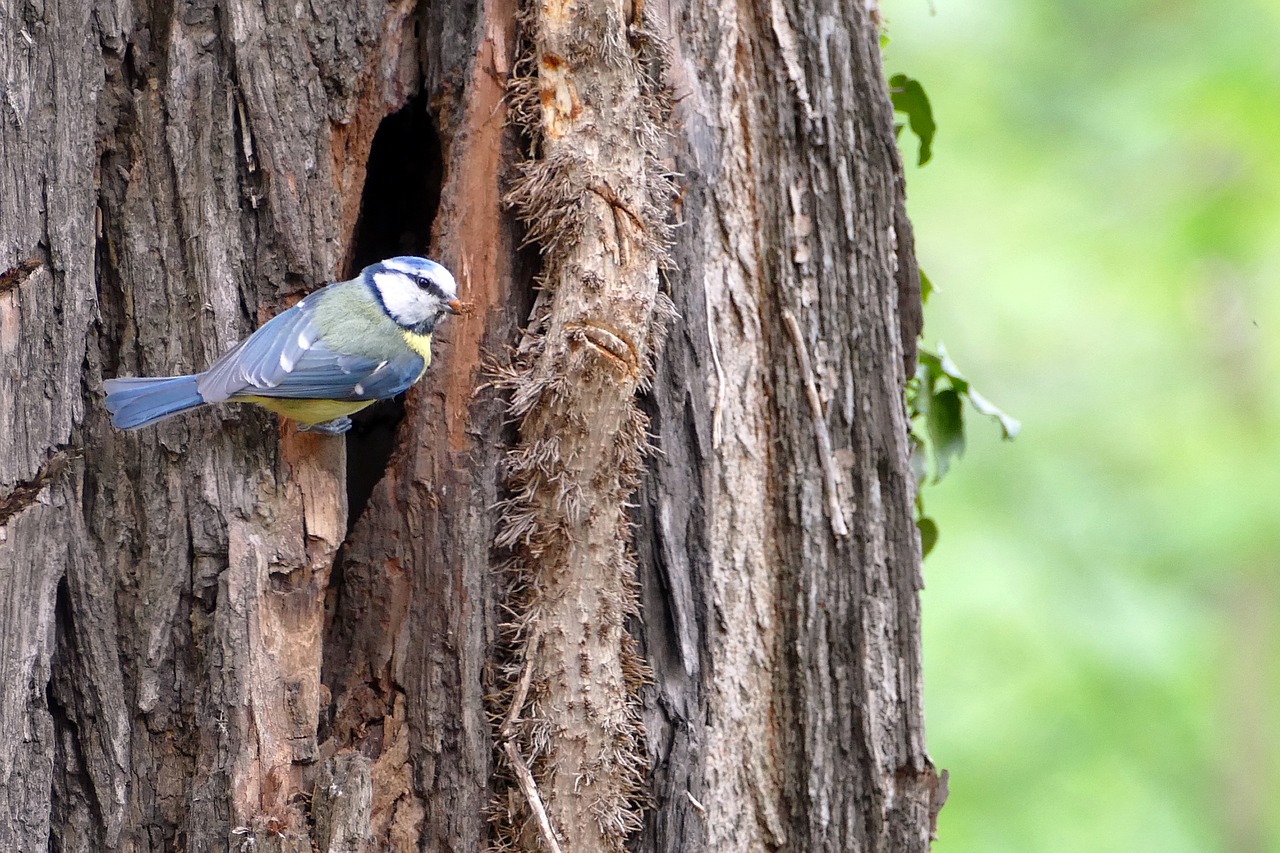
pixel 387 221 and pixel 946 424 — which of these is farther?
pixel 946 424

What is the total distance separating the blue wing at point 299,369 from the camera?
1.93 metres

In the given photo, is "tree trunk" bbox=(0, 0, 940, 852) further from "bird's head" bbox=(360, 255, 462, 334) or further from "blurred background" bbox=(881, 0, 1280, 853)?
"blurred background" bbox=(881, 0, 1280, 853)

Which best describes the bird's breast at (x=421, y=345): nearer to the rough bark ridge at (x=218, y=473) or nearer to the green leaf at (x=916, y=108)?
the rough bark ridge at (x=218, y=473)

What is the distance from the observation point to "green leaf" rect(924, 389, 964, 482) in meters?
2.84

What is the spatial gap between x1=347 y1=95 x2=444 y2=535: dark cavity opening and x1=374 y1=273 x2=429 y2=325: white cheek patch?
0.27 m

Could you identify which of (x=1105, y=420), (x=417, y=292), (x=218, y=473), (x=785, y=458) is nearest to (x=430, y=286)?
(x=417, y=292)

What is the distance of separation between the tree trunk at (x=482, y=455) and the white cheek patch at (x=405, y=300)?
8cm

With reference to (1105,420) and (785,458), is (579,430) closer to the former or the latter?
(785,458)

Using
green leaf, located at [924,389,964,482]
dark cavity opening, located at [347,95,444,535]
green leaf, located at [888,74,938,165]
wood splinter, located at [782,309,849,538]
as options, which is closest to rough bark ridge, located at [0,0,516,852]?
dark cavity opening, located at [347,95,444,535]

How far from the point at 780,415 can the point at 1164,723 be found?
3.84 meters

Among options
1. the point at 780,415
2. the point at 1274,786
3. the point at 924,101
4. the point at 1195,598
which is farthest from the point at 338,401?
the point at 1274,786

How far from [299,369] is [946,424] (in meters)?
1.65

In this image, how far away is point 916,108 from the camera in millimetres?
2844

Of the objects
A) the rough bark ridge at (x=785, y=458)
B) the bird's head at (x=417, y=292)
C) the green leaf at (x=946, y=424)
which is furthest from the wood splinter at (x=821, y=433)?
the bird's head at (x=417, y=292)
